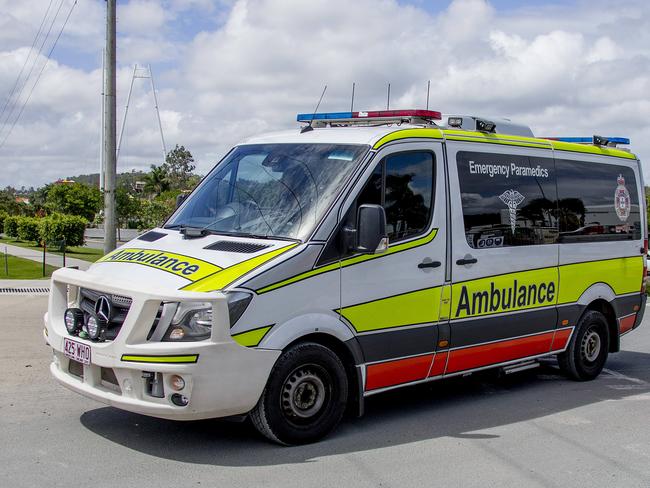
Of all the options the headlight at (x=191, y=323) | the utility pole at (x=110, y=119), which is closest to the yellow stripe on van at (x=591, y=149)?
the headlight at (x=191, y=323)

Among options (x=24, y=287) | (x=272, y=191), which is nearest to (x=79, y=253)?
(x=24, y=287)

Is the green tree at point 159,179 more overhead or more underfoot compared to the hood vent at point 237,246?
more overhead

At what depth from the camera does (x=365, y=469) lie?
215 inches

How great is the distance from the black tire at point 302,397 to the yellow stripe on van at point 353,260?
1.59ft

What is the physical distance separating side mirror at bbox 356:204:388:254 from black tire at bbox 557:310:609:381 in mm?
3434

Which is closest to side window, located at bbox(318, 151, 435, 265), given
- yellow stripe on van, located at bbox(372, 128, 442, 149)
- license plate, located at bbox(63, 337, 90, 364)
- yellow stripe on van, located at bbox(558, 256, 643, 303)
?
yellow stripe on van, located at bbox(372, 128, 442, 149)

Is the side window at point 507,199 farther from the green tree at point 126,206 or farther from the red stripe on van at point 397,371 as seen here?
the green tree at point 126,206

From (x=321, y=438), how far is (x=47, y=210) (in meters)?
51.4

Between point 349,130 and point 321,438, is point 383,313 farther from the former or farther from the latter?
point 349,130

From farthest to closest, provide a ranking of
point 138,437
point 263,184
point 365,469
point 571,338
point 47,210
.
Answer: point 47,210, point 571,338, point 263,184, point 138,437, point 365,469

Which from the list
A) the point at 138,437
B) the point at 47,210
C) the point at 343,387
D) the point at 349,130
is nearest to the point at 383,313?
the point at 343,387

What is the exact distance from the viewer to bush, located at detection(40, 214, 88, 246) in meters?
33.2

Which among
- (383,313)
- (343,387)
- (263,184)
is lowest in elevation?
(343,387)

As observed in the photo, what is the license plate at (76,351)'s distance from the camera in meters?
5.67
